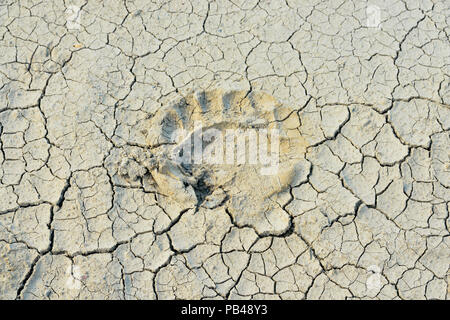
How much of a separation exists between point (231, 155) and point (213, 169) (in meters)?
0.14

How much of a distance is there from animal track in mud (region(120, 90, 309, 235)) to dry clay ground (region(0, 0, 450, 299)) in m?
0.01

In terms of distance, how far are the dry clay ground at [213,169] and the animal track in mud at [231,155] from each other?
0.04 feet

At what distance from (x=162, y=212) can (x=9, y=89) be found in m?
1.41

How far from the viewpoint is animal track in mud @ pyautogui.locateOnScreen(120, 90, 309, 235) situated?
2.69 metres

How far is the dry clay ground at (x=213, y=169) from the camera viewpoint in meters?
2.51

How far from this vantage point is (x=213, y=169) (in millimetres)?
2791

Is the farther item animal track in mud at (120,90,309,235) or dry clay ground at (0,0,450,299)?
animal track in mud at (120,90,309,235)

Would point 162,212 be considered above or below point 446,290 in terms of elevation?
above

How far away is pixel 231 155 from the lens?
2832 mm

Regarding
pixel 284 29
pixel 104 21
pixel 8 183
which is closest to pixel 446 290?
pixel 284 29

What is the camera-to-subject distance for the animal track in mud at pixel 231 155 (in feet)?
8.82

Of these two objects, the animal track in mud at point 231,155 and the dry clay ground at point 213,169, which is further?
the animal track in mud at point 231,155

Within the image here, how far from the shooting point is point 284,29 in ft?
11.0

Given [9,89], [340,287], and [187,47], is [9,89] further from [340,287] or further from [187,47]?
[340,287]
